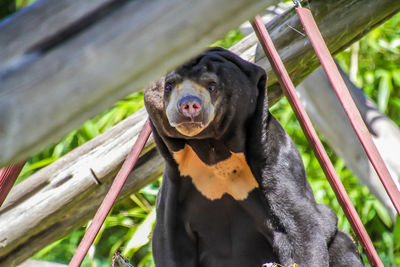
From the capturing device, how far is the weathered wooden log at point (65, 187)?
2631mm

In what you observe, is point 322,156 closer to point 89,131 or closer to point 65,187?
point 65,187

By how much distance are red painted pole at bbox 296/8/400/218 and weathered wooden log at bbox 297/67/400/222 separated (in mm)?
1596

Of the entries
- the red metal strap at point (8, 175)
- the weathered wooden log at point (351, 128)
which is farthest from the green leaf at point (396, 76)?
the red metal strap at point (8, 175)

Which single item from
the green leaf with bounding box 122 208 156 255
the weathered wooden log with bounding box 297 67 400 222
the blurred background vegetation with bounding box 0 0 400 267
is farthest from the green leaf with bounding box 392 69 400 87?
the green leaf with bounding box 122 208 156 255

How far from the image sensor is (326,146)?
4.55 meters

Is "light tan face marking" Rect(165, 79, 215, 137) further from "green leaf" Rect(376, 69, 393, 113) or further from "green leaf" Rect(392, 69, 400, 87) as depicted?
"green leaf" Rect(392, 69, 400, 87)

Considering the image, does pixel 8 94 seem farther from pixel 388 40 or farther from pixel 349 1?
pixel 388 40

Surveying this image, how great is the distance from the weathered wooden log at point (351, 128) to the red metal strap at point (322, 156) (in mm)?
1399

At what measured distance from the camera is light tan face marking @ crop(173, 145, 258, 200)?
216 centimetres

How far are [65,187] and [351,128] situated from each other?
1.63m

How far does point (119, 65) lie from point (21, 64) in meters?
0.09

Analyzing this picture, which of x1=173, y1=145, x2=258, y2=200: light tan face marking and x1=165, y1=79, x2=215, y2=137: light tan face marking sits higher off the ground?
x1=165, y1=79, x2=215, y2=137: light tan face marking

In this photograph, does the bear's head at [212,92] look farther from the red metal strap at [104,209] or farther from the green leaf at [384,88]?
the green leaf at [384,88]

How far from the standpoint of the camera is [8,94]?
58 centimetres
